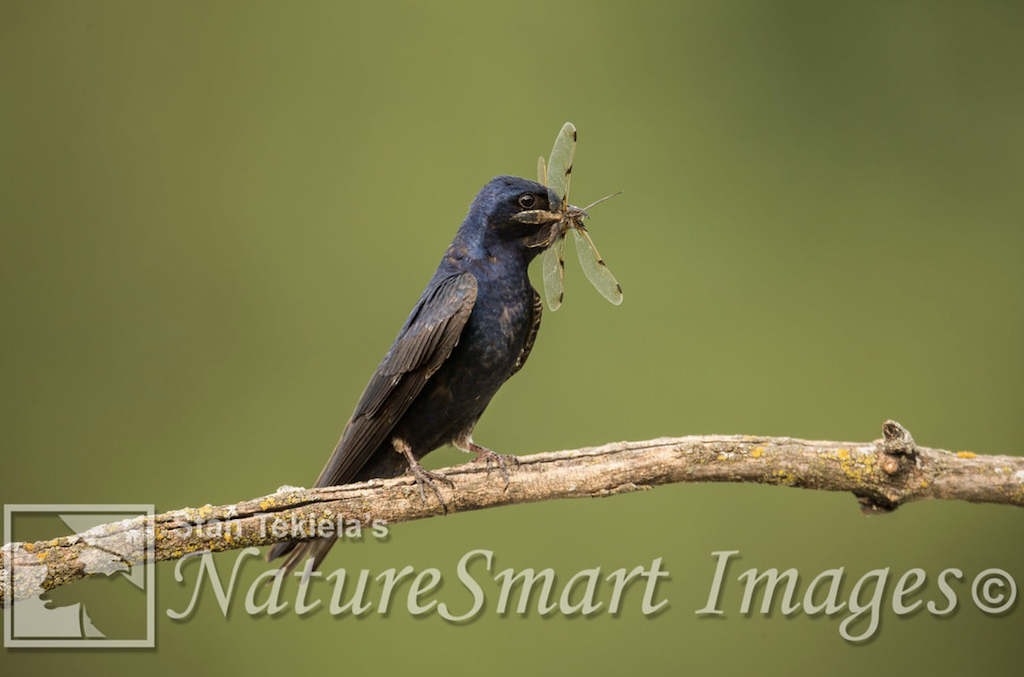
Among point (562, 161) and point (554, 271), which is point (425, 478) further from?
point (562, 161)

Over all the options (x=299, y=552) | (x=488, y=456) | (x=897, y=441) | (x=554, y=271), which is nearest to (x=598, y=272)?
(x=554, y=271)

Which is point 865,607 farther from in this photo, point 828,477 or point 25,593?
point 25,593

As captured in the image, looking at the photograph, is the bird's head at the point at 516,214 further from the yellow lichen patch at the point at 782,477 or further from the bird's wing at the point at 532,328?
the yellow lichen patch at the point at 782,477

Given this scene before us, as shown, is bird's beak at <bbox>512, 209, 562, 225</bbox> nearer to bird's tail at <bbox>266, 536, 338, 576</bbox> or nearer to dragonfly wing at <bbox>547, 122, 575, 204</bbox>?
dragonfly wing at <bbox>547, 122, 575, 204</bbox>

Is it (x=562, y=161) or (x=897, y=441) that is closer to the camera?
(x=897, y=441)

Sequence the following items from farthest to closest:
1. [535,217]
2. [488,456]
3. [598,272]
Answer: [598,272]
[535,217]
[488,456]

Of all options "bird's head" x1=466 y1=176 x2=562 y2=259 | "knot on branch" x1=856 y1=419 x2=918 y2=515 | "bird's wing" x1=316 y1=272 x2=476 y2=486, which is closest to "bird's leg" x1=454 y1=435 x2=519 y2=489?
"bird's wing" x1=316 y1=272 x2=476 y2=486
